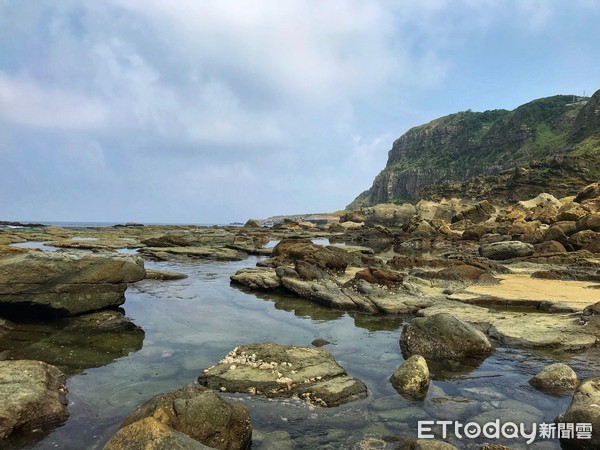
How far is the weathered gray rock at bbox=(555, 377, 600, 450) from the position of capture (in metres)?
5.94

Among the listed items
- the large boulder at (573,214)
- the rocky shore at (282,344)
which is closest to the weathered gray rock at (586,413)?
the rocky shore at (282,344)

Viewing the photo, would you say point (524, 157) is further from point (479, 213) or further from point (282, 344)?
point (282, 344)

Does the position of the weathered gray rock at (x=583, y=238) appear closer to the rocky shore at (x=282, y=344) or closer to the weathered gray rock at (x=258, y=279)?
the rocky shore at (x=282, y=344)

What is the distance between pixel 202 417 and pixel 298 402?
2.22 meters

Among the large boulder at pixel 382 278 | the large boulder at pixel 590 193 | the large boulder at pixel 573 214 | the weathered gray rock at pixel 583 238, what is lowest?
the large boulder at pixel 382 278

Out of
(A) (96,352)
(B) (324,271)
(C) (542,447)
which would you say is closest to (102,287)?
(A) (96,352)

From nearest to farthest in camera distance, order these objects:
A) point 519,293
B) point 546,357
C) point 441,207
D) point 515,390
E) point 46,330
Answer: point 515,390
point 546,357
point 46,330
point 519,293
point 441,207

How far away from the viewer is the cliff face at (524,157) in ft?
236

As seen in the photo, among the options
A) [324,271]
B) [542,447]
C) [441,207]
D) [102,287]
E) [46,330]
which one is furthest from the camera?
[441,207]

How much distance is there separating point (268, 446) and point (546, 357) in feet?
25.7

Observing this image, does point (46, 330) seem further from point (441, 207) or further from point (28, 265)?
point (441, 207)

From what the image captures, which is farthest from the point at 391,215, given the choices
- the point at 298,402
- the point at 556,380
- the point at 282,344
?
the point at 298,402

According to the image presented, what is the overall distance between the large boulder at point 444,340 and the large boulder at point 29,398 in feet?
25.6

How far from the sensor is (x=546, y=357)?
10266mm
